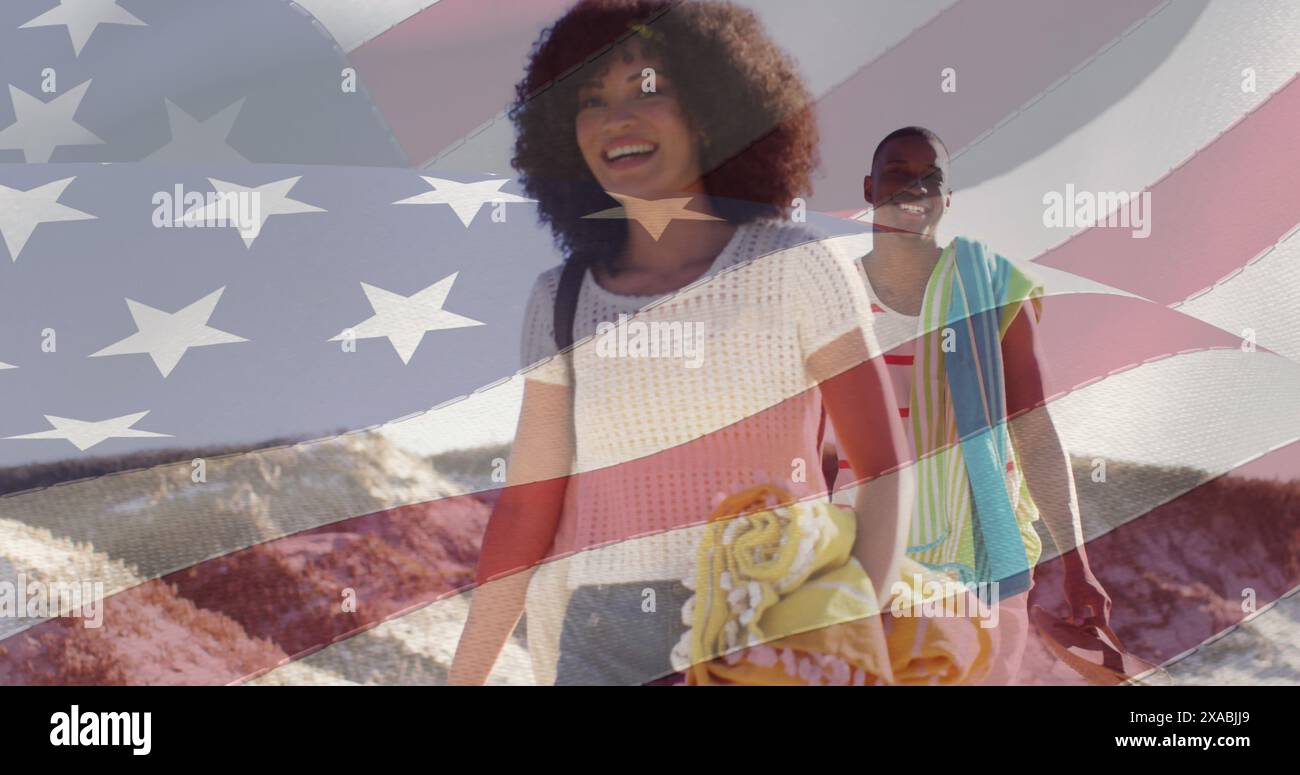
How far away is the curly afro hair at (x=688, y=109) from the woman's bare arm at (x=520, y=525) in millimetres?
270

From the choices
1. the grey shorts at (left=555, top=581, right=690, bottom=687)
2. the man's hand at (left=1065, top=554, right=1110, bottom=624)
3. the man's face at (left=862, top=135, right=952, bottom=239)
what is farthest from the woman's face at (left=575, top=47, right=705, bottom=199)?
the man's hand at (left=1065, top=554, right=1110, bottom=624)

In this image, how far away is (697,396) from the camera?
161cm

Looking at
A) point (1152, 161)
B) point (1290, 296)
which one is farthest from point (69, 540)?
point (1290, 296)

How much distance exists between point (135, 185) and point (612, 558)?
1123 mm

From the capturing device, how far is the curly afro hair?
1.68 meters

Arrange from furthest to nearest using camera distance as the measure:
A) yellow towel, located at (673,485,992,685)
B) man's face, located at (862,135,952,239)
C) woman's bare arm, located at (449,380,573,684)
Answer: man's face, located at (862,135,952,239)
woman's bare arm, located at (449,380,573,684)
yellow towel, located at (673,485,992,685)

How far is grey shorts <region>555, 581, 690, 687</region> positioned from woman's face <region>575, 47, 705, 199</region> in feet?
2.07

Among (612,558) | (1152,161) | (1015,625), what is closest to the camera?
(612,558)

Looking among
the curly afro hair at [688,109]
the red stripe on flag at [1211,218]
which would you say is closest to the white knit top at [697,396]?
the curly afro hair at [688,109]

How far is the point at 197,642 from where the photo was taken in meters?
1.71

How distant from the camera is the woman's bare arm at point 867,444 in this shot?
1.55 metres

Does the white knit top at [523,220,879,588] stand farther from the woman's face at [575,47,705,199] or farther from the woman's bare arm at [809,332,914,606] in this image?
the woman's face at [575,47,705,199]

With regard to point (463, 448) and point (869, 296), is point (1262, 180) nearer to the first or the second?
point (869, 296)
